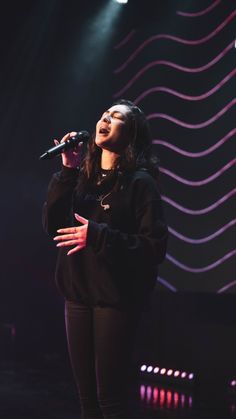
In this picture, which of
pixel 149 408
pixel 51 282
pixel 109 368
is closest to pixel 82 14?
pixel 51 282

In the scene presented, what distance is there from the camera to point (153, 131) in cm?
476

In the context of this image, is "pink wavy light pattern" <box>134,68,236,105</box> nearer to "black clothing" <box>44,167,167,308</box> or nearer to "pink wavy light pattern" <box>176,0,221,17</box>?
"pink wavy light pattern" <box>176,0,221,17</box>

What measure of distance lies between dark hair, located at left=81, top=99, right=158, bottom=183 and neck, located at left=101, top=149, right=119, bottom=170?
0.05 feet

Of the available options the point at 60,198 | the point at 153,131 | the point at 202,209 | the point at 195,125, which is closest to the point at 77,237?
the point at 60,198

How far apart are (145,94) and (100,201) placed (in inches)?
126

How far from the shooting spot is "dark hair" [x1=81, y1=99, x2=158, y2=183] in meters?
1.81

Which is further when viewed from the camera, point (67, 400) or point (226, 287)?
point (226, 287)

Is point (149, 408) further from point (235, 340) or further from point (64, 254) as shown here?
point (64, 254)

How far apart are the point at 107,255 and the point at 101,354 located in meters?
0.27

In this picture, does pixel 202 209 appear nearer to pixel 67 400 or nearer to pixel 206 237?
pixel 206 237

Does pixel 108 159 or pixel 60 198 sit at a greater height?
pixel 108 159

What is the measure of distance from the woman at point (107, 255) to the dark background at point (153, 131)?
Result: 2321mm

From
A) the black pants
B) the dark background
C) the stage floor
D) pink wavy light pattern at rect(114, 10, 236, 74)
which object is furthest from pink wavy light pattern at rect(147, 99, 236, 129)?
the black pants

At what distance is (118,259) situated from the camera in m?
1.63
